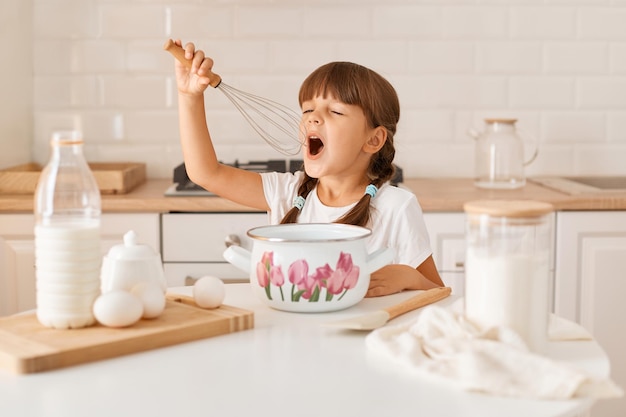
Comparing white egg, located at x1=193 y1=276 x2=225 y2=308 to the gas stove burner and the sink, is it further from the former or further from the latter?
the sink

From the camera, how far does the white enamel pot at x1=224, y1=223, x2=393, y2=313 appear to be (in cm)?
124

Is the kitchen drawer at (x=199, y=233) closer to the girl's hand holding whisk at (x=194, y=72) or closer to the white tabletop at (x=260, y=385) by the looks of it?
the girl's hand holding whisk at (x=194, y=72)

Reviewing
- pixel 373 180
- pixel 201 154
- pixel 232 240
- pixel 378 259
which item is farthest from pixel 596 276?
pixel 378 259

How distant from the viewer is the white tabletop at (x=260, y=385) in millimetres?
902

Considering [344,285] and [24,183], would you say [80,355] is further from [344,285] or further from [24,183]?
[24,183]

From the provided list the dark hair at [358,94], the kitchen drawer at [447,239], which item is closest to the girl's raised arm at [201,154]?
the dark hair at [358,94]

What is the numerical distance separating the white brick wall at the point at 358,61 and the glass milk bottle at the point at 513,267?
199 cm

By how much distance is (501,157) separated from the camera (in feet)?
9.28

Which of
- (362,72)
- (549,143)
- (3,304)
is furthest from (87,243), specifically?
(549,143)

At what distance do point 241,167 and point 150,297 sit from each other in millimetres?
1680

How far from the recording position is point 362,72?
188 cm

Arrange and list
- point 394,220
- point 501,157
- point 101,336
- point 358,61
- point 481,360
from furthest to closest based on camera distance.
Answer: point 358,61 → point 501,157 → point 394,220 → point 101,336 → point 481,360

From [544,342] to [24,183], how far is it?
1.90 metres

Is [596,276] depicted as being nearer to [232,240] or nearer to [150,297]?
[232,240]
